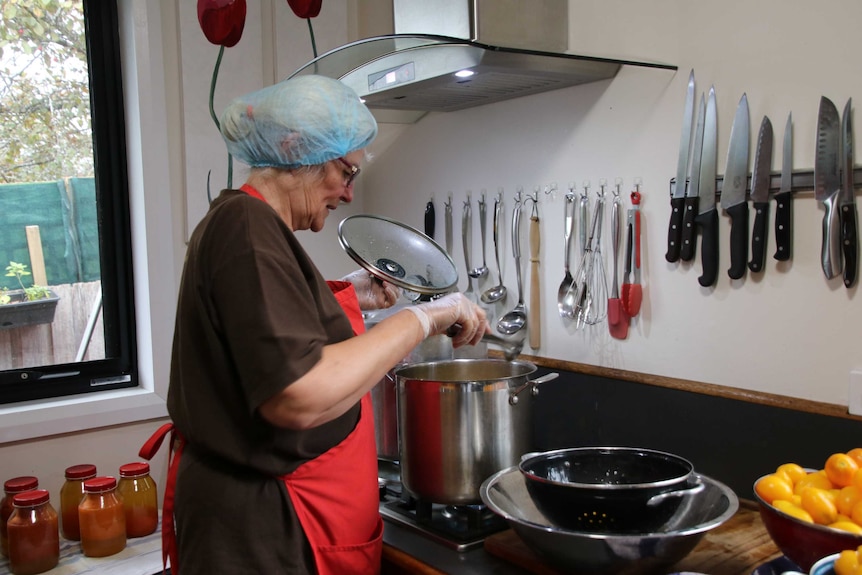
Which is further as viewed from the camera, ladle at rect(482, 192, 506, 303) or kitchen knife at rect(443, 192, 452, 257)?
kitchen knife at rect(443, 192, 452, 257)

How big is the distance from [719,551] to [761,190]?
63cm

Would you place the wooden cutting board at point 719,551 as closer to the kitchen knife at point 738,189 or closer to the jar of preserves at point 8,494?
the kitchen knife at point 738,189

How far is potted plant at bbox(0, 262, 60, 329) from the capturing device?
1923 millimetres

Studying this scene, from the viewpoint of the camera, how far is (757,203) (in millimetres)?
1404

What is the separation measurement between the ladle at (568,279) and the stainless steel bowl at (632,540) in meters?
0.67

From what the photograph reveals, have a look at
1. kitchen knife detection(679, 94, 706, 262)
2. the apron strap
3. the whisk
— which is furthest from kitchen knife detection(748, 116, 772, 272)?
the apron strap

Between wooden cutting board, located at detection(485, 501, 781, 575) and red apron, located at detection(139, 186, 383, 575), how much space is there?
201 mm

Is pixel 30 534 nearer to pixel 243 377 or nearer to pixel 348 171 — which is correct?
pixel 243 377

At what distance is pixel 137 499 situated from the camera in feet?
5.89

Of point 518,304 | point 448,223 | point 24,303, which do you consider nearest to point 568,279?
point 518,304

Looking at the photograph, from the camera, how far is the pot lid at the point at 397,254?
137 centimetres

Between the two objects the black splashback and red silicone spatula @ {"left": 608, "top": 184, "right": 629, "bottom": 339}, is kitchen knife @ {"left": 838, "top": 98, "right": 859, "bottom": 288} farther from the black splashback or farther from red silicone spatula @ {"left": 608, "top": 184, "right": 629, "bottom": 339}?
red silicone spatula @ {"left": 608, "top": 184, "right": 629, "bottom": 339}

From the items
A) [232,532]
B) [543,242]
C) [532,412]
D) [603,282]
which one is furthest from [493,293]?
[232,532]

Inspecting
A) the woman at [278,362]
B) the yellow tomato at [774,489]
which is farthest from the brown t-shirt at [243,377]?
the yellow tomato at [774,489]
